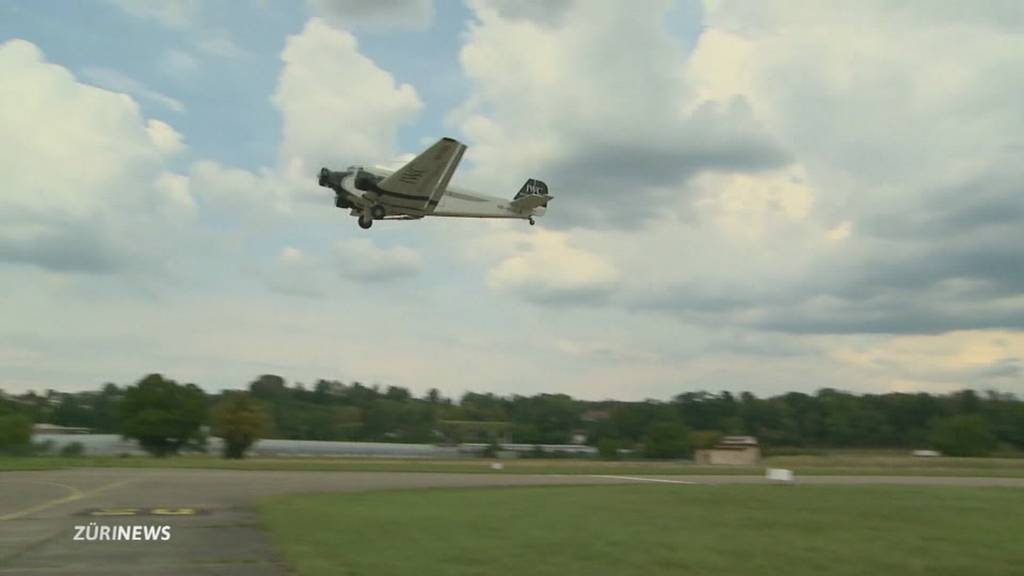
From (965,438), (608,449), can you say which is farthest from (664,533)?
(965,438)

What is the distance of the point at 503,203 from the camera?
95.5ft

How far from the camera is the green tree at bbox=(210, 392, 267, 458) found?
285 ft

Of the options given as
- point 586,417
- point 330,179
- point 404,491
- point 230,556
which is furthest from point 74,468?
point 586,417

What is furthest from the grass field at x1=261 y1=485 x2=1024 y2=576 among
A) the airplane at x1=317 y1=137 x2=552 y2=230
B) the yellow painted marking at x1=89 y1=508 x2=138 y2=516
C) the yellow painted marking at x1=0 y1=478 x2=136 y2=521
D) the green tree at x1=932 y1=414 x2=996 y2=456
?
the green tree at x1=932 y1=414 x2=996 y2=456

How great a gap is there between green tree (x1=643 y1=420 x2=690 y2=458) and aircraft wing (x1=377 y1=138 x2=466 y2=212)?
248ft

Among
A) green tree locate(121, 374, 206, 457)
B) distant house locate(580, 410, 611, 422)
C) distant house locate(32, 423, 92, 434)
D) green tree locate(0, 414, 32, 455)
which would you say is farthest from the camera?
distant house locate(32, 423, 92, 434)

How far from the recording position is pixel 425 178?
78.9ft

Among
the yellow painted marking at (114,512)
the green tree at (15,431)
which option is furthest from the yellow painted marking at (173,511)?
the green tree at (15,431)

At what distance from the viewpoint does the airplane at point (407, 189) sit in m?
23.4

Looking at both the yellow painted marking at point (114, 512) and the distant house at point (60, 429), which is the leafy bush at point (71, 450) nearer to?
the yellow painted marking at point (114, 512)

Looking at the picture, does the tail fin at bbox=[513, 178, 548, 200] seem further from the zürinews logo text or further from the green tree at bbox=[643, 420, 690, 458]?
the green tree at bbox=[643, 420, 690, 458]

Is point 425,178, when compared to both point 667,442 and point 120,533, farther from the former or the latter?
point 667,442

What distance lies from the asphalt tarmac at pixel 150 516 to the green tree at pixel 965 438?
67172 mm

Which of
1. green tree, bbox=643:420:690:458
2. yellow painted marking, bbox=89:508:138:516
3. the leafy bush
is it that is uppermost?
green tree, bbox=643:420:690:458
